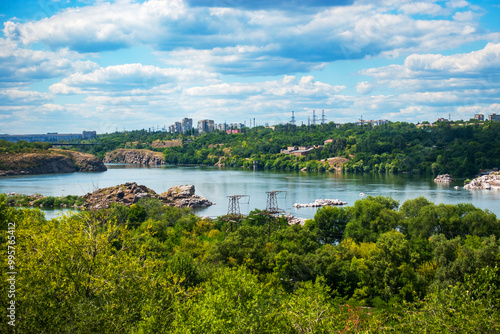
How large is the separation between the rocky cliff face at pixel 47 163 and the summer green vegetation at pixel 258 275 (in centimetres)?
3810

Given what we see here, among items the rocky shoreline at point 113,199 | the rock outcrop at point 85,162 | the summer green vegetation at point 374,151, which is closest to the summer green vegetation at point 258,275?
the rocky shoreline at point 113,199

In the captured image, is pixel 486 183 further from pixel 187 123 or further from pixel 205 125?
pixel 187 123

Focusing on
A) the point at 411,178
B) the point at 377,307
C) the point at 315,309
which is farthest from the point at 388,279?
the point at 411,178

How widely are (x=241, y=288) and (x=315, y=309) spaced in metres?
1.75

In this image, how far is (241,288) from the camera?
7824mm

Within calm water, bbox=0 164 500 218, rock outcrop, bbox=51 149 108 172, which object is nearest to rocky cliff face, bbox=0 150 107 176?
rock outcrop, bbox=51 149 108 172

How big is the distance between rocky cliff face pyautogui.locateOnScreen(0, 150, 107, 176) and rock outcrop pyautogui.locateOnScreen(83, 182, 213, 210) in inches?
1044

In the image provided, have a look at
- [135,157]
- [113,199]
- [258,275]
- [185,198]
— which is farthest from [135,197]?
[135,157]

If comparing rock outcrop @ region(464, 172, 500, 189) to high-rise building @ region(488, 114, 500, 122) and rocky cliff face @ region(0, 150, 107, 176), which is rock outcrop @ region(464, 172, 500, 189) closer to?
rocky cliff face @ region(0, 150, 107, 176)

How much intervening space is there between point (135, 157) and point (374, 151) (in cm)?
4970

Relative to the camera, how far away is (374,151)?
59781mm

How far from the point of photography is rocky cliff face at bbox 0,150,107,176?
54375 millimetres

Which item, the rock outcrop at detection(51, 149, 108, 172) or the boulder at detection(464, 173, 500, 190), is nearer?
the boulder at detection(464, 173, 500, 190)

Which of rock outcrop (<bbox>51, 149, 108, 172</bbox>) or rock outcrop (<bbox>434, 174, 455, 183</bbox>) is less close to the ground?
rock outcrop (<bbox>51, 149, 108, 172</bbox>)
